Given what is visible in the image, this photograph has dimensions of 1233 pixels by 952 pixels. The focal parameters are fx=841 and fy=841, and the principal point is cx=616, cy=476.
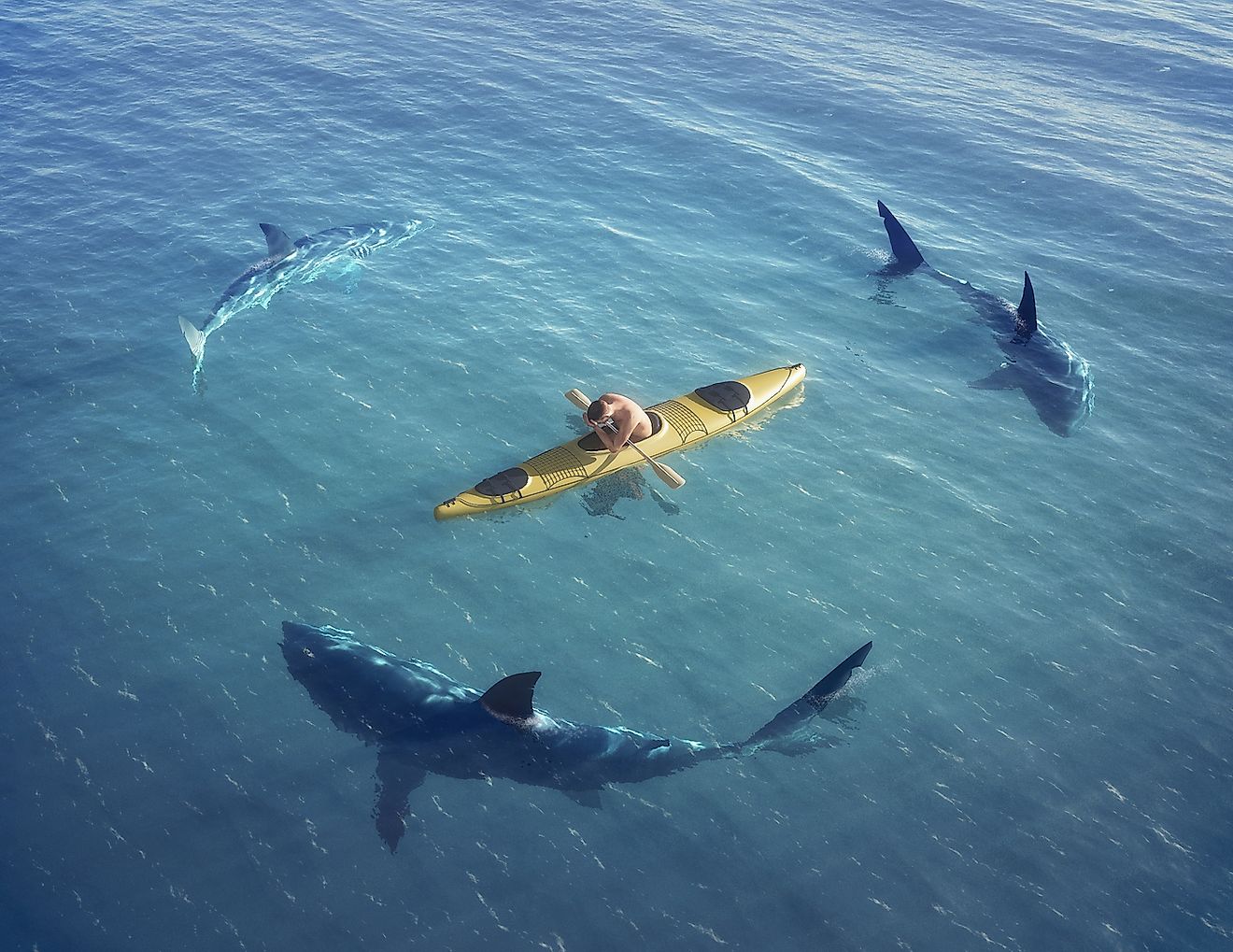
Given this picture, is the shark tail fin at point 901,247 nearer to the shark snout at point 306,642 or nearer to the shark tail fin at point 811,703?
the shark tail fin at point 811,703

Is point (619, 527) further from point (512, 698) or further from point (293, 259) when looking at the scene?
point (293, 259)

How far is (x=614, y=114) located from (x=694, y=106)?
4670 millimetres

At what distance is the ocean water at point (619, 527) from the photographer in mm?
15922

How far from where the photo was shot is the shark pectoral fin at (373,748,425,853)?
16.3 m

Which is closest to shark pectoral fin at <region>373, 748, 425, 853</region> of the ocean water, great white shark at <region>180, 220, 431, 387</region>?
the ocean water

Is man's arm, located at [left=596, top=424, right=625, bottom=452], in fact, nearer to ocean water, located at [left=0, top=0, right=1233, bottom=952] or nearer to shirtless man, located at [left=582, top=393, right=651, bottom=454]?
shirtless man, located at [left=582, top=393, right=651, bottom=454]

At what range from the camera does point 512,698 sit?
1739 centimetres

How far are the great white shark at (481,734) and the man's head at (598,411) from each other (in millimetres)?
7949

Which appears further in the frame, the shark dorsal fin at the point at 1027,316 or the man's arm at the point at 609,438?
the shark dorsal fin at the point at 1027,316

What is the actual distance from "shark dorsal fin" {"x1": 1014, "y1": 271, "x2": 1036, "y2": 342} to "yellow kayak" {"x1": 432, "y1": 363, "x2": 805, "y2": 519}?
27.9 feet

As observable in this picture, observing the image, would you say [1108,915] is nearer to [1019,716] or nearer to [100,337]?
[1019,716]

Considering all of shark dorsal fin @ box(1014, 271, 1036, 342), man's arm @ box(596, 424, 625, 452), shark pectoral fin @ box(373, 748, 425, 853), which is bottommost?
shark pectoral fin @ box(373, 748, 425, 853)

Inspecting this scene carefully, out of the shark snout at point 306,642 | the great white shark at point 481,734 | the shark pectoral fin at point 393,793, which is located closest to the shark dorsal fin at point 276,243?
the shark snout at point 306,642

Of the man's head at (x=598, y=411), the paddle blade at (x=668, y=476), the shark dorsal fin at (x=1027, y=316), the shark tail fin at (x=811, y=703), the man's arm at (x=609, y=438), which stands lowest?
the shark tail fin at (x=811, y=703)
